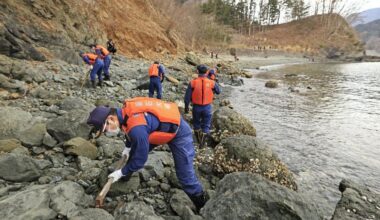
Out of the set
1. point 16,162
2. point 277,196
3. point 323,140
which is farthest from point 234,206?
point 323,140

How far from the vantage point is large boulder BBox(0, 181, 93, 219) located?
396 cm

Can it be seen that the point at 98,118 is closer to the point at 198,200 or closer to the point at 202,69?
the point at 198,200

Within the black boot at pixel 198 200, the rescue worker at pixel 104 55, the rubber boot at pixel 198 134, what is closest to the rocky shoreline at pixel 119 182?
the black boot at pixel 198 200

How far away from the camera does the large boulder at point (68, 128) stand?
22.0 ft

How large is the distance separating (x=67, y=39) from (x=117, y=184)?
13385mm

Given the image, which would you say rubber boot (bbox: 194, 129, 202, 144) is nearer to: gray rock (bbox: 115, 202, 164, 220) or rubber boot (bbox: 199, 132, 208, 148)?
rubber boot (bbox: 199, 132, 208, 148)

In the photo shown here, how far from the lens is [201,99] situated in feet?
28.2

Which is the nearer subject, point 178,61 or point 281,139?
point 281,139

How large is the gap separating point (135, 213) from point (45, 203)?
1.29 meters

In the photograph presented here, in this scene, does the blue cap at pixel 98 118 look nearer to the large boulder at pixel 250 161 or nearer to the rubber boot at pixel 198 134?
the large boulder at pixel 250 161

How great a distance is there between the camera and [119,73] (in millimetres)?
16656

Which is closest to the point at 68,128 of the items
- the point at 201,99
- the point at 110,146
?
the point at 110,146

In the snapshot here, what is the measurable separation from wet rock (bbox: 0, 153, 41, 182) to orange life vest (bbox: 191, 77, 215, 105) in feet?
15.1

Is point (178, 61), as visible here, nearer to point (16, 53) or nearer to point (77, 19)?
point (77, 19)
